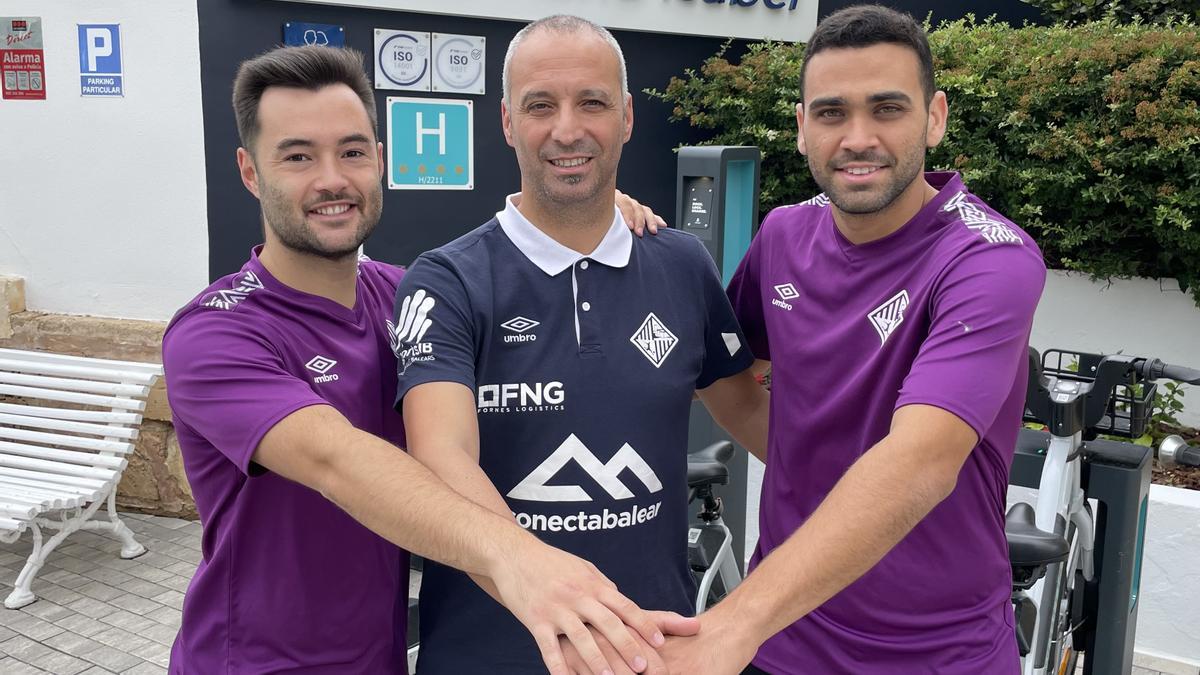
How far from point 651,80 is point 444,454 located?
6.10m

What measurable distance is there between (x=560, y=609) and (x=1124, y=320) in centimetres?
553

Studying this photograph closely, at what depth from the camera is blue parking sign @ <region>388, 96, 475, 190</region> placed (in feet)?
21.6

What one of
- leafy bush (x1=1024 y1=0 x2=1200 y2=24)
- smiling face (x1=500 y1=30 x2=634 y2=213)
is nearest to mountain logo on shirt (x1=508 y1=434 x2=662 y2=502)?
smiling face (x1=500 y1=30 x2=634 y2=213)

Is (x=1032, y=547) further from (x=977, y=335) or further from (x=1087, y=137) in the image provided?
(x=1087, y=137)

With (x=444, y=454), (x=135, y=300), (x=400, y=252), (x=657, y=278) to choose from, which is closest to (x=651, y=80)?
(x=400, y=252)

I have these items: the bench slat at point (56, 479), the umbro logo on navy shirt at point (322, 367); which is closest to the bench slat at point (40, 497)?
the bench slat at point (56, 479)

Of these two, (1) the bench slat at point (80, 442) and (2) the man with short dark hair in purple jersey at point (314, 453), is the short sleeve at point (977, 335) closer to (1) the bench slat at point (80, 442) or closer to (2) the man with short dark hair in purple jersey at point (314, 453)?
(2) the man with short dark hair in purple jersey at point (314, 453)

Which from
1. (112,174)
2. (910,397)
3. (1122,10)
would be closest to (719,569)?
(910,397)

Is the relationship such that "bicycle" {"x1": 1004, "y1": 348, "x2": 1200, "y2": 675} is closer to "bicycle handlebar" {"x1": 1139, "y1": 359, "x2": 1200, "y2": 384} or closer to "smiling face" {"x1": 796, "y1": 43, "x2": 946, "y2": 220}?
"bicycle handlebar" {"x1": 1139, "y1": 359, "x2": 1200, "y2": 384}

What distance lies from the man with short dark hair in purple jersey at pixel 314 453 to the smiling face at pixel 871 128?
987mm

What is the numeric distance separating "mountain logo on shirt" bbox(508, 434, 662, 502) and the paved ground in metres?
3.04

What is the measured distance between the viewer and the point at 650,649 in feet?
5.77

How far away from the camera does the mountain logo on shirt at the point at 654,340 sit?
85.5 inches

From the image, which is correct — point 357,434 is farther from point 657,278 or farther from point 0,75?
point 0,75
